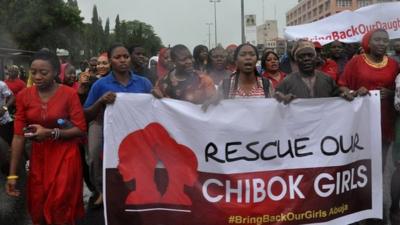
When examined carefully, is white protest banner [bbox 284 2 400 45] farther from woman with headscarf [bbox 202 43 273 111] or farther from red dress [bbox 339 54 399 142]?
woman with headscarf [bbox 202 43 273 111]

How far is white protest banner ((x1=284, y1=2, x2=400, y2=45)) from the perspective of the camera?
27.7 feet

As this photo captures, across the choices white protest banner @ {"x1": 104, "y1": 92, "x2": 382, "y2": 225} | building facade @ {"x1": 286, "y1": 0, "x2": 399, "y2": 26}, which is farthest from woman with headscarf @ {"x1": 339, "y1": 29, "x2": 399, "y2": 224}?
building facade @ {"x1": 286, "y1": 0, "x2": 399, "y2": 26}

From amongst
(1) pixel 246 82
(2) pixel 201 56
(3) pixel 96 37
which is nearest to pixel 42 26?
(3) pixel 96 37

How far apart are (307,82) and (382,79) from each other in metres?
0.85

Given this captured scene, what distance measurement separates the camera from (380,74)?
15.8ft

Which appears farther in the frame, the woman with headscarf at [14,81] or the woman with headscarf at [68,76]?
the woman with headscarf at [14,81]

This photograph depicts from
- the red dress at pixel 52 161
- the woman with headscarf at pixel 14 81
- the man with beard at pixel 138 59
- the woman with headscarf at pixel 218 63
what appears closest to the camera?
the red dress at pixel 52 161

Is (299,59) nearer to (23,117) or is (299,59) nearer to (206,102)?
(206,102)

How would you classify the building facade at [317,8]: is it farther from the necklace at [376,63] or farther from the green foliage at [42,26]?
the necklace at [376,63]

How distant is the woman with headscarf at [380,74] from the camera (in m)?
4.80

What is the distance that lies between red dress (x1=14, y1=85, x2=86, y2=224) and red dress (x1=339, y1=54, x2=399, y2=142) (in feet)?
8.11

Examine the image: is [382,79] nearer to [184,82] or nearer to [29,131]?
[184,82]

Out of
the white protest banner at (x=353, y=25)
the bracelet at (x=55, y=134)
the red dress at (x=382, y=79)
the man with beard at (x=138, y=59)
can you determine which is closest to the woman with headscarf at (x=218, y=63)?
the man with beard at (x=138, y=59)

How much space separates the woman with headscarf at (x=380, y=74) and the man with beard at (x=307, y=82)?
47 centimetres
